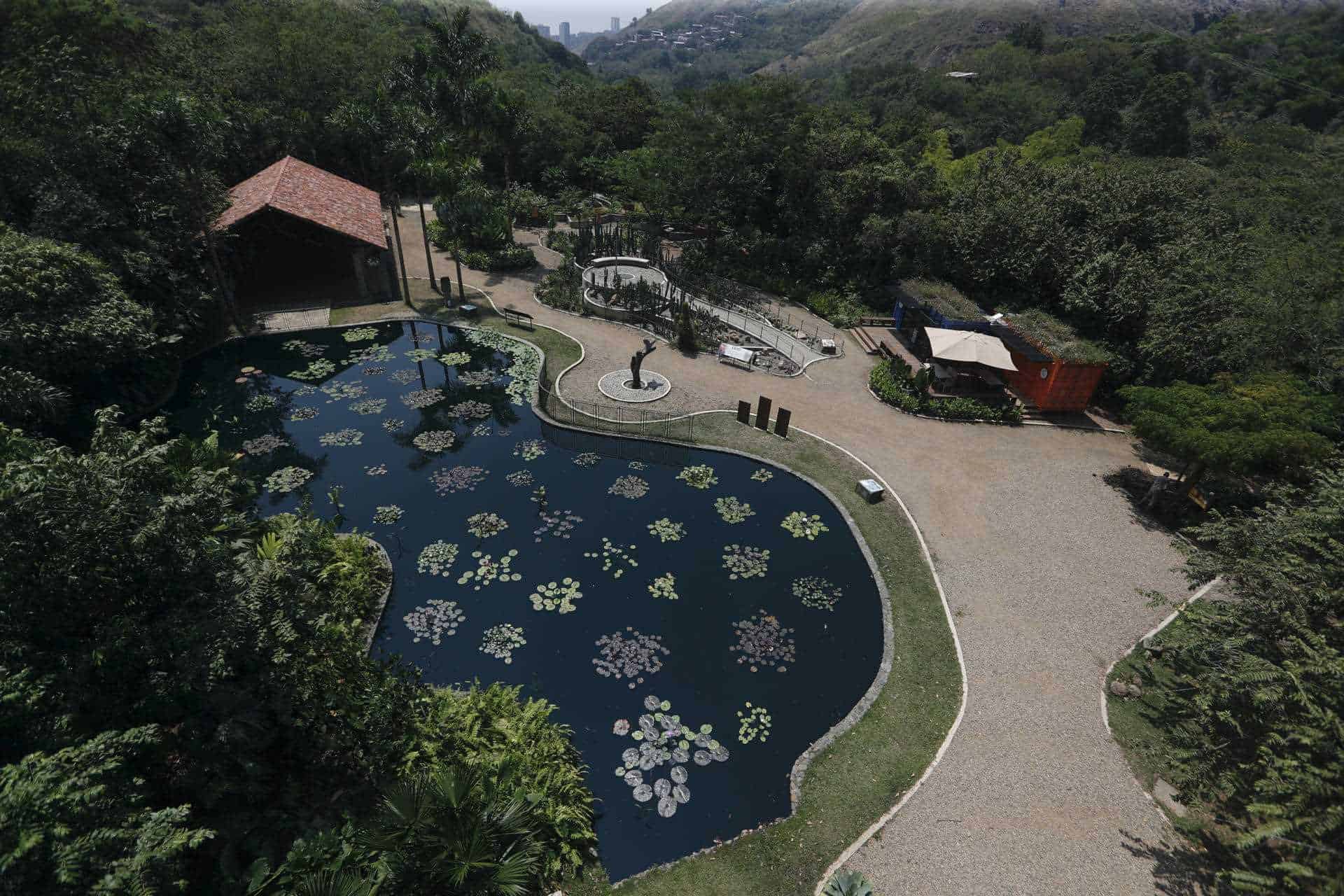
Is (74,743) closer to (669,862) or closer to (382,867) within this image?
(382,867)

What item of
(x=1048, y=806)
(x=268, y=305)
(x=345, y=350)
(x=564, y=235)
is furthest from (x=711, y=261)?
(x=1048, y=806)

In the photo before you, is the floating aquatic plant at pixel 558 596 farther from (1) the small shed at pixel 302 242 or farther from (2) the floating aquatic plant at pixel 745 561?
(1) the small shed at pixel 302 242

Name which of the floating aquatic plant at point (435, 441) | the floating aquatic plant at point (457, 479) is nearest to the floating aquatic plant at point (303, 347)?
the floating aquatic plant at point (435, 441)

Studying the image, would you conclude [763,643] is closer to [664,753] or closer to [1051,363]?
[664,753]

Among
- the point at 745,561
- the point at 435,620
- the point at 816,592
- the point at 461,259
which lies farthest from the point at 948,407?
the point at 461,259

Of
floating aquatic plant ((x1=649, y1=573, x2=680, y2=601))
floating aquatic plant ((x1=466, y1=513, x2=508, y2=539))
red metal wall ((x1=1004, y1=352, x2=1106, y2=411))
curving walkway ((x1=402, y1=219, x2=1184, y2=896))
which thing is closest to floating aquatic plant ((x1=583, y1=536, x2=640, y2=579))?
floating aquatic plant ((x1=649, y1=573, x2=680, y2=601))

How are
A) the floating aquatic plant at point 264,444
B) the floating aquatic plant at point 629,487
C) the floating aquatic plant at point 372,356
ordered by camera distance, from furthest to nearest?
the floating aquatic plant at point 372,356 < the floating aquatic plant at point 264,444 < the floating aquatic plant at point 629,487
